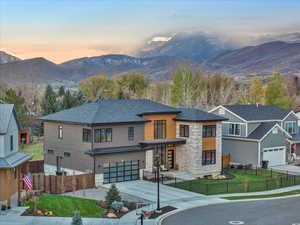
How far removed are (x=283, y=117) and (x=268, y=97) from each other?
23.2m

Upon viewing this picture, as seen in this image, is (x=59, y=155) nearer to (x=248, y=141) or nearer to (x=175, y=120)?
(x=175, y=120)

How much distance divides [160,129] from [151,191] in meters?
9.61

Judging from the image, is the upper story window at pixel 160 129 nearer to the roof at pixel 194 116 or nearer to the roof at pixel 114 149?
the roof at pixel 194 116

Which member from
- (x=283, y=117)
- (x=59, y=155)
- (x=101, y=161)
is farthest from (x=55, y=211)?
→ (x=283, y=117)

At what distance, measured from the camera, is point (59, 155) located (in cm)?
4038

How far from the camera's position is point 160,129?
140 ft

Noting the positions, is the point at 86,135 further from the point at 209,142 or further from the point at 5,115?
the point at 209,142

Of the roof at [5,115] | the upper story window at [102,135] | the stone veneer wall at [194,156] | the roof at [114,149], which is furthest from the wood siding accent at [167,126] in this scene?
the roof at [5,115]

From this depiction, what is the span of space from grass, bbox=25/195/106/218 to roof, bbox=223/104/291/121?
82.2ft

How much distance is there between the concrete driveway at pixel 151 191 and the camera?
3216 cm

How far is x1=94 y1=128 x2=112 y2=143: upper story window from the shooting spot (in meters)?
37.4

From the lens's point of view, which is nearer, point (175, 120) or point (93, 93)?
point (175, 120)

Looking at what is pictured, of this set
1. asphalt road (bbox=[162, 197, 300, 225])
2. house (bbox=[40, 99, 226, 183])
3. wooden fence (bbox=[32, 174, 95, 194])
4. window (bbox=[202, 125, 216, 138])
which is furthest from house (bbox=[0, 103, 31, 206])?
window (bbox=[202, 125, 216, 138])

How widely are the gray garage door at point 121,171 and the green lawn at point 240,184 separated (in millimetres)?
4482
